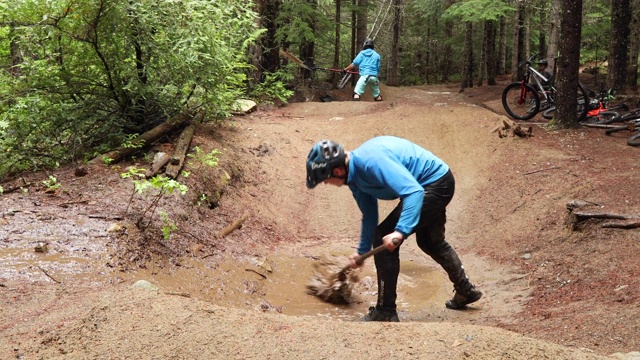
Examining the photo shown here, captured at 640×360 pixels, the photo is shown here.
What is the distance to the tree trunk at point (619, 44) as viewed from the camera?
14.5m

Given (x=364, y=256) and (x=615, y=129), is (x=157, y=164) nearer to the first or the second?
(x=364, y=256)

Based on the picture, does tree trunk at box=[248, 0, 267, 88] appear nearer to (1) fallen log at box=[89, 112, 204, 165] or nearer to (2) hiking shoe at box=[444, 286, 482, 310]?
(1) fallen log at box=[89, 112, 204, 165]

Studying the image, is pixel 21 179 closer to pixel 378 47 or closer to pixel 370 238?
pixel 370 238

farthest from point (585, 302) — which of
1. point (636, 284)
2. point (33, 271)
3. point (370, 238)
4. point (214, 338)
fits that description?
point (33, 271)

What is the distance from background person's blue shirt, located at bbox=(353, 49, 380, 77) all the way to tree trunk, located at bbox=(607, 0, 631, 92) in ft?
22.1

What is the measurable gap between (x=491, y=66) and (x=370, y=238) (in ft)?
73.4

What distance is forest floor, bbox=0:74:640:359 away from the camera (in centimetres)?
323

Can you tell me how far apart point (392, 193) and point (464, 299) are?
5.46 feet

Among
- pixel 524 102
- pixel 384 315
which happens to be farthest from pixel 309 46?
pixel 384 315

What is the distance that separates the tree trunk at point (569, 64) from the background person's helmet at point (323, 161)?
8143 mm

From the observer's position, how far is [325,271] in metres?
6.18

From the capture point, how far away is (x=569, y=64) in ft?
34.0

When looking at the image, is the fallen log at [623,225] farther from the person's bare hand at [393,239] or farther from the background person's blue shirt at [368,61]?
the background person's blue shirt at [368,61]

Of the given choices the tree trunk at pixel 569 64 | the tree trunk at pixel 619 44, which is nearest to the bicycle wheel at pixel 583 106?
the tree trunk at pixel 569 64
